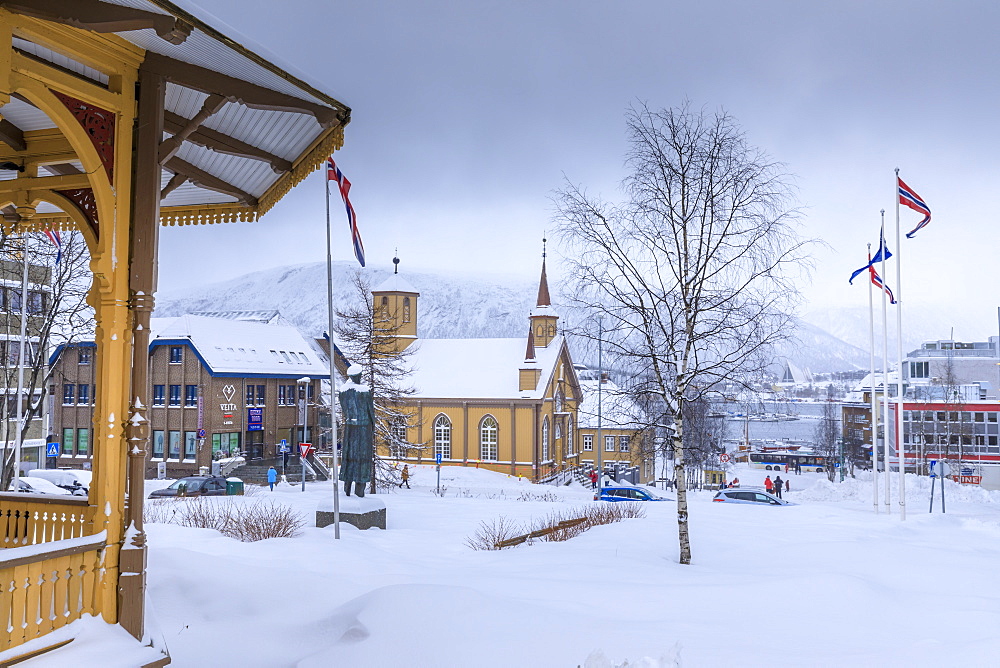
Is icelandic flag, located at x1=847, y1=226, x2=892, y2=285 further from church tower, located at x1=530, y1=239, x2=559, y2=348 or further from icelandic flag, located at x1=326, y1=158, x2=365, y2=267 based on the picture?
church tower, located at x1=530, y1=239, x2=559, y2=348

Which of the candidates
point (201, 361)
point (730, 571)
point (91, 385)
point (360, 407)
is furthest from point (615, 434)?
point (730, 571)

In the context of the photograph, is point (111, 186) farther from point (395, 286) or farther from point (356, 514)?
point (395, 286)

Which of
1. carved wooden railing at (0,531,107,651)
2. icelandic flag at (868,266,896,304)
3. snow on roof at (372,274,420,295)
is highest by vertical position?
snow on roof at (372,274,420,295)

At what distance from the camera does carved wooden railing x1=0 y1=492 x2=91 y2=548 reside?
6797 millimetres

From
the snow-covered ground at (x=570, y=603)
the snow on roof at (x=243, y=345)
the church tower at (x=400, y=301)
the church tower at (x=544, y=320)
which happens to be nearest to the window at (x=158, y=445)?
the snow on roof at (x=243, y=345)

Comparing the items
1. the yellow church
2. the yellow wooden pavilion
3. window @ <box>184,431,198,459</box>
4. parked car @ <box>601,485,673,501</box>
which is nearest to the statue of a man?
the yellow wooden pavilion

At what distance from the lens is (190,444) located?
4166cm

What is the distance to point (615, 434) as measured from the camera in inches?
2315

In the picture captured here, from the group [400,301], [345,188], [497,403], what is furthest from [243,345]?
[345,188]

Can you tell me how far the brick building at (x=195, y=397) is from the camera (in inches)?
1638

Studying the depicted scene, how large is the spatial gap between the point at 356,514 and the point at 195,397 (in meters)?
29.9

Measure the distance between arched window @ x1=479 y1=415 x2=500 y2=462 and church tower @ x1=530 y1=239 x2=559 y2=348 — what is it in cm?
791

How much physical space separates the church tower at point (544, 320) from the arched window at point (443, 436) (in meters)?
9.58

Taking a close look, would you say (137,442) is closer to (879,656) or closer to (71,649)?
(71,649)
